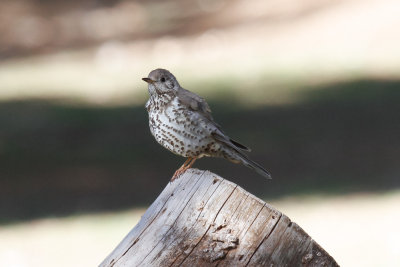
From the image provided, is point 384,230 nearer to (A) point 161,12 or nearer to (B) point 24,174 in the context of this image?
(B) point 24,174

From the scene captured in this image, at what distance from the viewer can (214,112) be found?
42.9 ft

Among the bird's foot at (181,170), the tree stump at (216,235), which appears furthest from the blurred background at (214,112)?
the tree stump at (216,235)

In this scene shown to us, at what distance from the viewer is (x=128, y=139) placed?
1252 cm

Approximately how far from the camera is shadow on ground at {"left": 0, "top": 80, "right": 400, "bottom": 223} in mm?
10547

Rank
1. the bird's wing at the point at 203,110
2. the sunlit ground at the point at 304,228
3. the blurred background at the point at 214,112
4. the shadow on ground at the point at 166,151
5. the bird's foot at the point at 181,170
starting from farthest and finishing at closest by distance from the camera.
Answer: the shadow on ground at the point at 166,151
the blurred background at the point at 214,112
the sunlit ground at the point at 304,228
the bird's wing at the point at 203,110
the bird's foot at the point at 181,170

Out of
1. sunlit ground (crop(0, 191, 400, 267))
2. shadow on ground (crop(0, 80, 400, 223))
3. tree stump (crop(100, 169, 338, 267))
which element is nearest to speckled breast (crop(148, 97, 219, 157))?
tree stump (crop(100, 169, 338, 267))

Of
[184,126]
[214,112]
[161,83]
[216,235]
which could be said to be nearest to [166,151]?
[214,112]

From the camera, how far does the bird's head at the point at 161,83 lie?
5.38m

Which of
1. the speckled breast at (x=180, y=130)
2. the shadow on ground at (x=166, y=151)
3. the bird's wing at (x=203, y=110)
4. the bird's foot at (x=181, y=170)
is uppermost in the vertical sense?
the shadow on ground at (x=166, y=151)

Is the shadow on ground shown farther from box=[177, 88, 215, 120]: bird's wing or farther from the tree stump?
the tree stump

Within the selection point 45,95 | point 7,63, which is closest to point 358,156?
point 45,95

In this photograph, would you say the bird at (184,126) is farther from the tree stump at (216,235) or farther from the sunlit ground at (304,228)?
the sunlit ground at (304,228)

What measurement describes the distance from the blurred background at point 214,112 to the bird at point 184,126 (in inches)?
128

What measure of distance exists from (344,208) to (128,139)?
13.5ft
